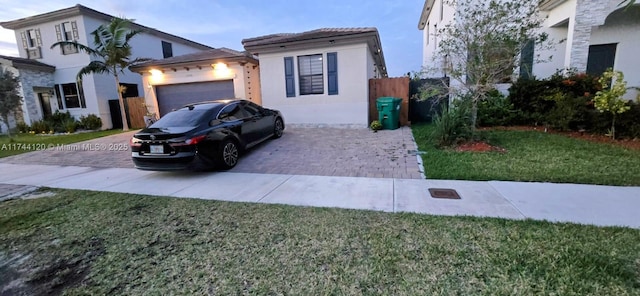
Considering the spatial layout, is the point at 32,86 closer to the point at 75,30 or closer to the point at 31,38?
the point at 31,38

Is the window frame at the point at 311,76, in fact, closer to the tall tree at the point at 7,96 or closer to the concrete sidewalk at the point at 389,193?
the concrete sidewalk at the point at 389,193

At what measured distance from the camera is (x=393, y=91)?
10938mm

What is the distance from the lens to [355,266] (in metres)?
2.43

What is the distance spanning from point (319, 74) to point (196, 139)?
6424 millimetres

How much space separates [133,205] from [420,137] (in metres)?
7.16

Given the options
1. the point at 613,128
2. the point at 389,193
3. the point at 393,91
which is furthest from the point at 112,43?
the point at 613,128

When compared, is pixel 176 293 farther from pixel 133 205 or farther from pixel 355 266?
pixel 133 205

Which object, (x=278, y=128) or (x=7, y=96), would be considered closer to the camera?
(x=278, y=128)

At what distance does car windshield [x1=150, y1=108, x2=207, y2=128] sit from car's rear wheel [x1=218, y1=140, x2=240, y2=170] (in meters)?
0.72

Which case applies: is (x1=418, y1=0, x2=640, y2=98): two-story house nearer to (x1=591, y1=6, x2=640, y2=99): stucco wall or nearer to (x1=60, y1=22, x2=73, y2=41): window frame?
(x1=591, y1=6, x2=640, y2=99): stucco wall

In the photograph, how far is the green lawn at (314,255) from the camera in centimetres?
218

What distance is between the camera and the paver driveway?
565cm

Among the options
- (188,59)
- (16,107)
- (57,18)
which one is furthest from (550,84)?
(57,18)

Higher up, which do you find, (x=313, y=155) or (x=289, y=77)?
(x=289, y=77)
